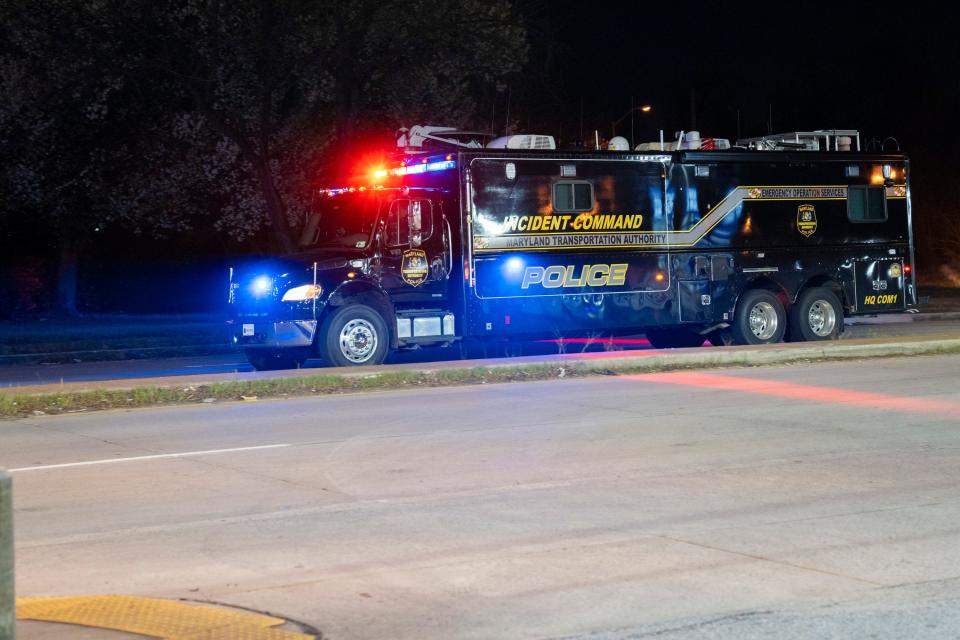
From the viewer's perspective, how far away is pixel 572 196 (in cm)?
1864

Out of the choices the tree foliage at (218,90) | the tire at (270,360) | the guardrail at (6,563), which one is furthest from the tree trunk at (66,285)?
the guardrail at (6,563)

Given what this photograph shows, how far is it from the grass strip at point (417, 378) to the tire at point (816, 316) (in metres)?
2.51

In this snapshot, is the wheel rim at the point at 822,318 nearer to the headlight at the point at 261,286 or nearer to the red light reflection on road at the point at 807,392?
the red light reflection on road at the point at 807,392

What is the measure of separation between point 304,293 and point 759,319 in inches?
307

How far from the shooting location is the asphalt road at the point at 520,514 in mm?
5887

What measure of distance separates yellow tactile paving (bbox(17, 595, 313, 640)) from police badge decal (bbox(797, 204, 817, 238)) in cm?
1643

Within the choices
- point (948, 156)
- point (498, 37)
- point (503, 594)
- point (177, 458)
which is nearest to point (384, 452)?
point (177, 458)

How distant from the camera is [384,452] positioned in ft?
33.9

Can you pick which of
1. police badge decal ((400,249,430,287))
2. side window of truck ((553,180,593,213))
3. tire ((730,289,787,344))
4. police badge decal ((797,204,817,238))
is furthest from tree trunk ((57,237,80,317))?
police badge decal ((797,204,817,238))

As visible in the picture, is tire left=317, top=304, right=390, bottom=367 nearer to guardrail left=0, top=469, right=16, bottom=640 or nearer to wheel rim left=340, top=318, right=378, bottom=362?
wheel rim left=340, top=318, right=378, bottom=362

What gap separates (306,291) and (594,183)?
188 inches

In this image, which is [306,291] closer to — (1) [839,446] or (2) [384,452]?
(2) [384,452]

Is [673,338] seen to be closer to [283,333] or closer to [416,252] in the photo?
[416,252]

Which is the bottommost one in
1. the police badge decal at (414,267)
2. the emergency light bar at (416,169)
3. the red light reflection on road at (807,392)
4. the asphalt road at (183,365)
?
the red light reflection on road at (807,392)
